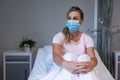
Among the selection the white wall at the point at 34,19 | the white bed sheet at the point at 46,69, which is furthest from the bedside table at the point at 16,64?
the white bed sheet at the point at 46,69

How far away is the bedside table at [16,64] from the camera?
11.0 ft

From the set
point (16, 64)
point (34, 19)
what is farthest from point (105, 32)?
point (16, 64)

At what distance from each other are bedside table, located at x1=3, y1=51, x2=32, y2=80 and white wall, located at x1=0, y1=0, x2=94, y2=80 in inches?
16.2

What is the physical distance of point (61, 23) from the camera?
146 inches

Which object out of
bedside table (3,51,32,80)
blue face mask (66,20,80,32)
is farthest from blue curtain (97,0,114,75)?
blue face mask (66,20,80,32)

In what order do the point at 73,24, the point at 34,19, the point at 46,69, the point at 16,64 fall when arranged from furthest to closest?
1. the point at 34,19
2. the point at 16,64
3. the point at 46,69
4. the point at 73,24

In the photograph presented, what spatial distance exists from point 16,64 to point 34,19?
0.81 metres

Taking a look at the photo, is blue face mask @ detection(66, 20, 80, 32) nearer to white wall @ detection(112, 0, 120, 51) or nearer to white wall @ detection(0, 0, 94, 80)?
white wall @ detection(0, 0, 94, 80)

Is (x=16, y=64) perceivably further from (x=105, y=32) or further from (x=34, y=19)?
(x=105, y=32)

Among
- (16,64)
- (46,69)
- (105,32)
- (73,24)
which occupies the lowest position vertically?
(16,64)

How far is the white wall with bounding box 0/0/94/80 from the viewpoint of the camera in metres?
3.68

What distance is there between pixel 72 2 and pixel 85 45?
1.64 meters

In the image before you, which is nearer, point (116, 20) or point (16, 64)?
point (16, 64)

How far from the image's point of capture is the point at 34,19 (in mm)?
3703
